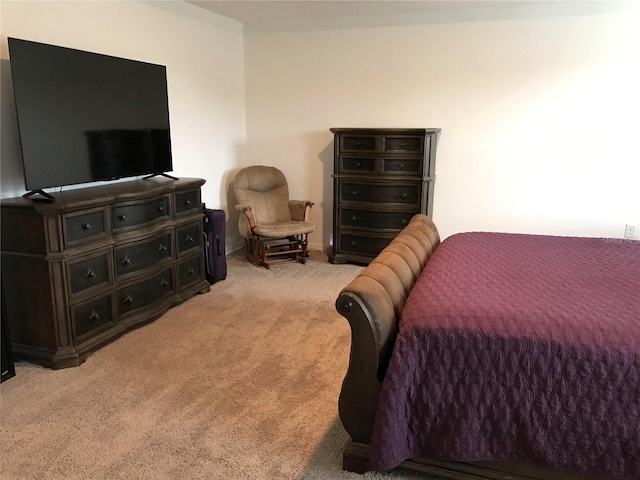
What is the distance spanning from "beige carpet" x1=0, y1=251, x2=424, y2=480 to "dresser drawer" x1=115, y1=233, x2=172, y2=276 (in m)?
0.43

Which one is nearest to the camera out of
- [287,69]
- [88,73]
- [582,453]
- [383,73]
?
[582,453]

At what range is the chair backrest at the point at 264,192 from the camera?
17.1 feet

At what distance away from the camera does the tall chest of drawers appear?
479 cm

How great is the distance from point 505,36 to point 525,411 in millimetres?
3912

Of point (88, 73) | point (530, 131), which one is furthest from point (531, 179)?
point (88, 73)

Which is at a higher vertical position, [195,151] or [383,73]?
[383,73]

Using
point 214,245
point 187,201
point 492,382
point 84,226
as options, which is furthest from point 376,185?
point 492,382

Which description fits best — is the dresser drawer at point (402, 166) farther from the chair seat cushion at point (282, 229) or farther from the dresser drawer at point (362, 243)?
the chair seat cushion at point (282, 229)

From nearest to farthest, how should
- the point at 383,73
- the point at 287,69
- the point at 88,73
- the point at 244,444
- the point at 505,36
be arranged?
the point at 244,444 < the point at 88,73 < the point at 505,36 < the point at 383,73 < the point at 287,69

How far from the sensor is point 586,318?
6.18 feet

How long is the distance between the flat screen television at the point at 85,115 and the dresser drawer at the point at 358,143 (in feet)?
5.56

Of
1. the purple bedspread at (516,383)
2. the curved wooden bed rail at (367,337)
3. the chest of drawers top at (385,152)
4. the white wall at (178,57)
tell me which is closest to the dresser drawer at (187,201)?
the white wall at (178,57)

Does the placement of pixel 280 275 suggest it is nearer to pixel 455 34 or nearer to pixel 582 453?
pixel 455 34

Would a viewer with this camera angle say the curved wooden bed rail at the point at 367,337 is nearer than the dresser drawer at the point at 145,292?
Yes
